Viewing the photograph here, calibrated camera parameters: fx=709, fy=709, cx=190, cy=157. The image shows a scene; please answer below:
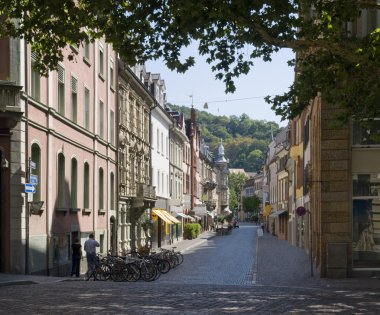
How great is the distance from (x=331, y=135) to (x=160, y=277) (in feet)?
25.8

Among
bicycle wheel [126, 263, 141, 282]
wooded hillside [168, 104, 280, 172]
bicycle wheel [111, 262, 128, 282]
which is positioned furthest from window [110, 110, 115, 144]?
wooded hillside [168, 104, 280, 172]

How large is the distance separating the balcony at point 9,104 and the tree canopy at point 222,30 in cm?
567

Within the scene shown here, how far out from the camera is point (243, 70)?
46.9ft

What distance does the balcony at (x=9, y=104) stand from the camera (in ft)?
68.7

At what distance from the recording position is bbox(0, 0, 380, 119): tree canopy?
12.4m

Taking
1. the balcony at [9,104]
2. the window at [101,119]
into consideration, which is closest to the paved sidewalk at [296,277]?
the balcony at [9,104]

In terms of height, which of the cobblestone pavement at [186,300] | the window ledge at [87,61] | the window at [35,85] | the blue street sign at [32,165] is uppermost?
the window ledge at [87,61]

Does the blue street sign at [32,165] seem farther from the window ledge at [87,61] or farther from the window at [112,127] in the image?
the window at [112,127]

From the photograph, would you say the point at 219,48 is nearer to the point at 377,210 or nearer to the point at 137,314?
the point at 137,314

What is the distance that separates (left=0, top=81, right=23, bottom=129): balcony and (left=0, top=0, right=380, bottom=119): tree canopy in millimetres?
5672

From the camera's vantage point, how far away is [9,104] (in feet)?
69.3

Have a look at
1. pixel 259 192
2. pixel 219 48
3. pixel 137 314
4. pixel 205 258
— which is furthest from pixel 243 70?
pixel 259 192

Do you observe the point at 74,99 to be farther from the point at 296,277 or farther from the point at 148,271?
the point at 296,277

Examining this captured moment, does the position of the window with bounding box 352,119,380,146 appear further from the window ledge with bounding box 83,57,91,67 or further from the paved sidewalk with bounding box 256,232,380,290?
the window ledge with bounding box 83,57,91,67
